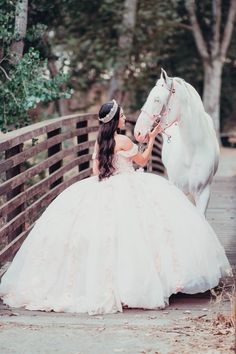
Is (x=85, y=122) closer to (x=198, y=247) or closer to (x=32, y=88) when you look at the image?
(x=32, y=88)

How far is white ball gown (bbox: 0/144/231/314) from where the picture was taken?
6.43 meters

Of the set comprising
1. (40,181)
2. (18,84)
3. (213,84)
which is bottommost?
(213,84)

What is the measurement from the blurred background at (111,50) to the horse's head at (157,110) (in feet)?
10.4

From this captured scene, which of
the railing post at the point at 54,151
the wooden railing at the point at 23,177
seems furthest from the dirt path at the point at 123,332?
the railing post at the point at 54,151

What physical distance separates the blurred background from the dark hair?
12.9 ft

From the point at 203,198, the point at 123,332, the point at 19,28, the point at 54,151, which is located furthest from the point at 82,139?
the point at 123,332

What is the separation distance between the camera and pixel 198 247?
6.76 m

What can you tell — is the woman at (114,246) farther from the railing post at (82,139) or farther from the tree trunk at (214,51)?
the tree trunk at (214,51)

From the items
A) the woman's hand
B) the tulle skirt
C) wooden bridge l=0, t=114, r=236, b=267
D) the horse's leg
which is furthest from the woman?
the horse's leg

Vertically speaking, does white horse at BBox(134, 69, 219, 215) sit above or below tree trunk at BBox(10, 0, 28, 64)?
below

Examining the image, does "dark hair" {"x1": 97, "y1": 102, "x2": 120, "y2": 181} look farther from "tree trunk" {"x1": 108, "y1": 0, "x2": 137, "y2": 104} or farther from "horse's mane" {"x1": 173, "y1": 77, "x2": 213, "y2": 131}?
"tree trunk" {"x1": 108, "y1": 0, "x2": 137, "y2": 104}

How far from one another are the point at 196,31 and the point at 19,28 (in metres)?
16.3

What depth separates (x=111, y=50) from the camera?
2294 centimetres

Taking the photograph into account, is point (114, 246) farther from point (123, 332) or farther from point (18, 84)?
point (18, 84)
